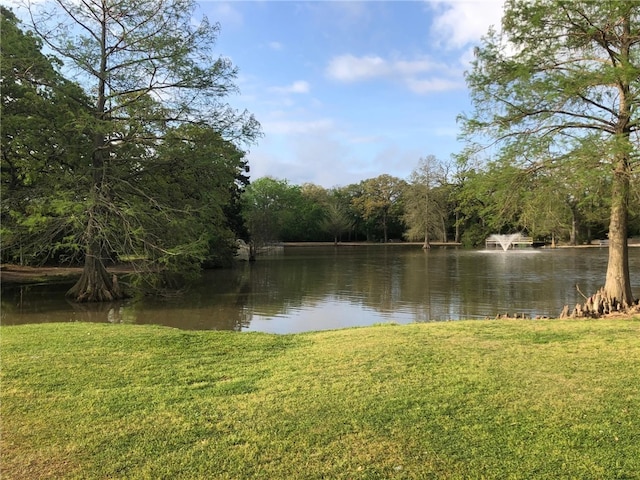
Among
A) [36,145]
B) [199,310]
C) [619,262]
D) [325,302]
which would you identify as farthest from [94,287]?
[619,262]

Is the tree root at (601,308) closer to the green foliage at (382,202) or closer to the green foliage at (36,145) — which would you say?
the green foliage at (36,145)

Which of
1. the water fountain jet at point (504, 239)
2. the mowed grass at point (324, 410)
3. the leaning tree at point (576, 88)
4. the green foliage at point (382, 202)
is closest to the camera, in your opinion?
the mowed grass at point (324, 410)

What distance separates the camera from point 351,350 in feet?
21.2

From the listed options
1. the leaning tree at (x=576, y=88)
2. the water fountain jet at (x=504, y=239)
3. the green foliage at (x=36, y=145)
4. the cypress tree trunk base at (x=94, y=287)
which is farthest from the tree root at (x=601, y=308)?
the water fountain jet at (x=504, y=239)

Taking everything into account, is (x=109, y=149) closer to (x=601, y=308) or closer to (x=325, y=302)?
(x=325, y=302)

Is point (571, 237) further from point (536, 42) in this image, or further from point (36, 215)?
point (36, 215)

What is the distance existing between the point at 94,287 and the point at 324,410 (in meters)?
15.5

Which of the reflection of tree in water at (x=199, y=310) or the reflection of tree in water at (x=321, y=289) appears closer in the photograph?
the reflection of tree in water at (x=199, y=310)

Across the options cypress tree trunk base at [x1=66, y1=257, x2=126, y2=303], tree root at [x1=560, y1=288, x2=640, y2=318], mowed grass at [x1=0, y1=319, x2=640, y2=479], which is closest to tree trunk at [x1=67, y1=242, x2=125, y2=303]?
cypress tree trunk base at [x1=66, y1=257, x2=126, y2=303]

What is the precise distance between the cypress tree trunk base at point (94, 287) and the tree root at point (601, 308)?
48.9 feet

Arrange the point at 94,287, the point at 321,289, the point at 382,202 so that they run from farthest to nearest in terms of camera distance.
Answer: the point at 382,202, the point at 321,289, the point at 94,287

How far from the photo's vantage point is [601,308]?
38.5ft

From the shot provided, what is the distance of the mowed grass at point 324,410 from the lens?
3.08 m

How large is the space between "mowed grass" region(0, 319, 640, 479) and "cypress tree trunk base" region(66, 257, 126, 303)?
10.8 metres
